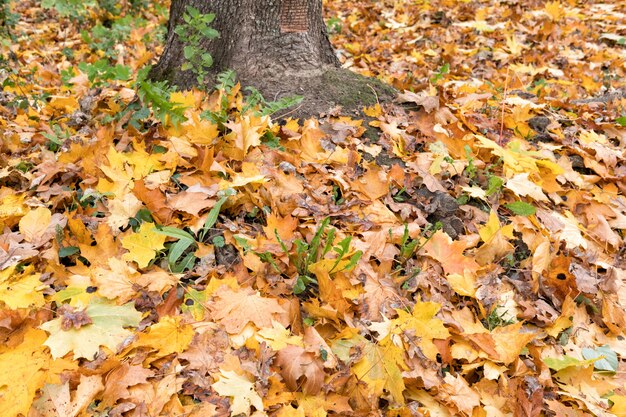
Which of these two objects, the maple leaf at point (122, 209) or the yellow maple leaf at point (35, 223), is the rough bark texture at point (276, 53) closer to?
the maple leaf at point (122, 209)

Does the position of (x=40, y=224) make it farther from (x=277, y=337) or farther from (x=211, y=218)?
(x=277, y=337)

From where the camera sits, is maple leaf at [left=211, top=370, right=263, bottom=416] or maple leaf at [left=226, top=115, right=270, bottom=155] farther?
maple leaf at [left=226, top=115, right=270, bottom=155]

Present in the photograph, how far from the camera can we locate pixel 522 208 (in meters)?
2.24

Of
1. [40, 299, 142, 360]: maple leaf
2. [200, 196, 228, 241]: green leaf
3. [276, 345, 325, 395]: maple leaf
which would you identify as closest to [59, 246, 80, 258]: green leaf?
[40, 299, 142, 360]: maple leaf

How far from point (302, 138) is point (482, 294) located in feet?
3.82

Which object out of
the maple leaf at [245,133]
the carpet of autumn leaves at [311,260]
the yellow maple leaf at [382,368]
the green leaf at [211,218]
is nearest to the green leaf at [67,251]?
the carpet of autumn leaves at [311,260]

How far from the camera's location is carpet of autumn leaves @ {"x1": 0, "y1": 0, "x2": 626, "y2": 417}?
1562 millimetres

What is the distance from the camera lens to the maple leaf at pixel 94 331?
1.57m

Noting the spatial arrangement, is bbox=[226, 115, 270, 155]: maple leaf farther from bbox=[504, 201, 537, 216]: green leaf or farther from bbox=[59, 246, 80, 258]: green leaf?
bbox=[504, 201, 537, 216]: green leaf

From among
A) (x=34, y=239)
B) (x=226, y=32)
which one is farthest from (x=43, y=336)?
(x=226, y=32)

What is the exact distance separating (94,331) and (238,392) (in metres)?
0.57

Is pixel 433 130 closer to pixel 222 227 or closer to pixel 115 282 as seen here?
pixel 222 227

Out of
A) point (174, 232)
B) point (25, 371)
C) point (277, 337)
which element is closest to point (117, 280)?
point (174, 232)

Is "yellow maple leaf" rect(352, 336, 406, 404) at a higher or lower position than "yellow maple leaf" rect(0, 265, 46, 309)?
lower
